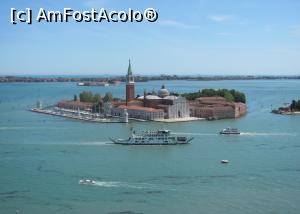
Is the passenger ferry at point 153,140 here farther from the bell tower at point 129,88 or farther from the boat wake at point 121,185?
the bell tower at point 129,88

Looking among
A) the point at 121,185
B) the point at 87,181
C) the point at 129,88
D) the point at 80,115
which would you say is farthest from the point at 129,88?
the point at 121,185

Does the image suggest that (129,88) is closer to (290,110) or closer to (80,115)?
(80,115)

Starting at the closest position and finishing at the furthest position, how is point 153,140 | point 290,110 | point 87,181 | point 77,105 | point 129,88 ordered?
point 87,181 → point 153,140 → point 290,110 → point 129,88 → point 77,105

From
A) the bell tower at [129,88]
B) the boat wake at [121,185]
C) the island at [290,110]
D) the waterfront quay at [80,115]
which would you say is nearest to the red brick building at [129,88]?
the bell tower at [129,88]

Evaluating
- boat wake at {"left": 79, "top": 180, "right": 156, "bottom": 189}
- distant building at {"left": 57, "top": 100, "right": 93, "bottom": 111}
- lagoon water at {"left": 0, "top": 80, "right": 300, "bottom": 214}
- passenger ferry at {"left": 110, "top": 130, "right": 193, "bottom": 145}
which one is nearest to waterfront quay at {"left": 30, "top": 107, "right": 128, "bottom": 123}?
distant building at {"left": 57, "top": 100, "right": 93, "bottom": 111}

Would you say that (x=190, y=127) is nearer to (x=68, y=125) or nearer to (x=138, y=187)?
(x=68, y=125)

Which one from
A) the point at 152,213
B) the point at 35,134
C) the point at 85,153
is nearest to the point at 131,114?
the point at 35,134

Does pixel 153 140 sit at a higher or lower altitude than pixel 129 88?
lower

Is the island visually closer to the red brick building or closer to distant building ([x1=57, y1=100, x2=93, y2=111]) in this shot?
the red brick building
